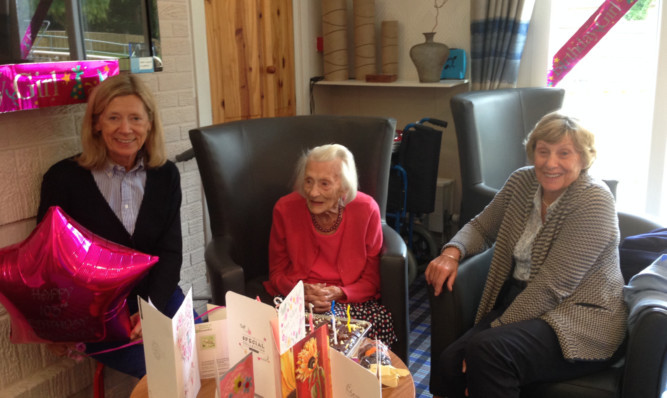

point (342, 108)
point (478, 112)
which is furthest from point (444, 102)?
point (478, 112)

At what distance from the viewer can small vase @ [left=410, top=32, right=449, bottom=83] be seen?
3.44 m

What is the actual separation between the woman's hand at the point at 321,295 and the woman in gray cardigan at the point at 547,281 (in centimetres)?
33

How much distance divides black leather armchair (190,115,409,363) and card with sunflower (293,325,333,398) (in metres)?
0.78

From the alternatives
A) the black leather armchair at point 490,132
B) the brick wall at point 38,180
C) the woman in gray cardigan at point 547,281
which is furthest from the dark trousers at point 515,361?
the brick wall at point 38,180

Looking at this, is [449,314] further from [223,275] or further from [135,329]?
[135,329]

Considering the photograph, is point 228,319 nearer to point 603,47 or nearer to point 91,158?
point 91,158

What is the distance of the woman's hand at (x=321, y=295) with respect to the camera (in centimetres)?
198

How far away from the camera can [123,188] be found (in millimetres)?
1959

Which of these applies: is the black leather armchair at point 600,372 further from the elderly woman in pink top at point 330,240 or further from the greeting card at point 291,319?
the greeting card at point 291,319

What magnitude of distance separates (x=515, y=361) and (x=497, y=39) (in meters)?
2.12

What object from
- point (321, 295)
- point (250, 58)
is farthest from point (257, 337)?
point (250, 58)

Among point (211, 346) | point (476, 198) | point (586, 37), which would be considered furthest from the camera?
point (586, 37)

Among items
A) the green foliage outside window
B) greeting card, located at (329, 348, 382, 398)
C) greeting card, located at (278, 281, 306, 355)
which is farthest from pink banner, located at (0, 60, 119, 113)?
the green foliage outside window

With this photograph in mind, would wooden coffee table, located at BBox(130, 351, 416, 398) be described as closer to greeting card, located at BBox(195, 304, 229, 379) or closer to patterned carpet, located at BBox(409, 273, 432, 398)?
greeting card, located at BBox(195, 304, 229, 379)
